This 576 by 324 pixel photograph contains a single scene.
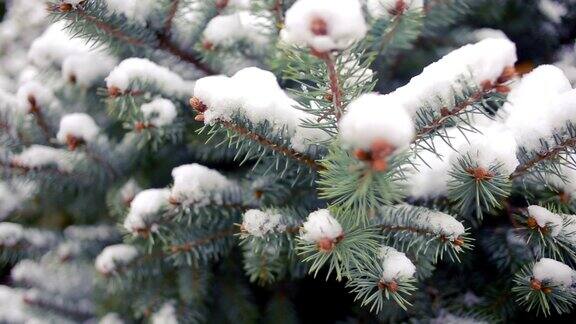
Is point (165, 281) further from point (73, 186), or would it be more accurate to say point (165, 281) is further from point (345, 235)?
point (345, 235)

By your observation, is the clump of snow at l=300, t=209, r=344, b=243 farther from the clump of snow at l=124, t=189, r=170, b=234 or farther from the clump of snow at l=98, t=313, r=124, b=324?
the clump of snow at l=98, t=313, r=124, b=324

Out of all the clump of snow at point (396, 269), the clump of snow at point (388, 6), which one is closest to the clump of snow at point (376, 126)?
the clump of snow at point (396, 269)

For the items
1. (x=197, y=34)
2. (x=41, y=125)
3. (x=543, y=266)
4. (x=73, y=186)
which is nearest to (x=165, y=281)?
(x=73, y=186)

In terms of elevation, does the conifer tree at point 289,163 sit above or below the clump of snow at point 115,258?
above

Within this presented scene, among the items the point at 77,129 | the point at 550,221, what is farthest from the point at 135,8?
the point at 550,221

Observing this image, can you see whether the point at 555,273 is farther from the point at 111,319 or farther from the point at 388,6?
the point at 111,319

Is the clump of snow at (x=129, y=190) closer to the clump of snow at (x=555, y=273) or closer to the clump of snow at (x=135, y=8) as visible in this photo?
the clump of snow at (x=135, y=8)
